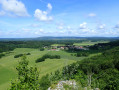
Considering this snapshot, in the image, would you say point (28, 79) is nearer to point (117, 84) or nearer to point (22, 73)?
point (22, 73)

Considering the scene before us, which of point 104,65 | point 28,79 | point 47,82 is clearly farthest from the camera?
point 104,65

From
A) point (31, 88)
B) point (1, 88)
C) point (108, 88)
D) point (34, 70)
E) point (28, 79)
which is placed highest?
point (34, 70)

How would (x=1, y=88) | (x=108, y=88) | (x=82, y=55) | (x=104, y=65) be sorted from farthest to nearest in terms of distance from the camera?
1. (x=82, y=55)
2. (x=104, y=65)
3. (x=1, y=88)
4. (x=108, y=88)

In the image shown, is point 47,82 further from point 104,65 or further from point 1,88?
point 104,65

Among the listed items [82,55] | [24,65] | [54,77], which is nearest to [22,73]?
[24,65]

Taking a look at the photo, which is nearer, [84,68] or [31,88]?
[31,88]

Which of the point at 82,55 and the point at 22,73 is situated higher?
the point at 22,73

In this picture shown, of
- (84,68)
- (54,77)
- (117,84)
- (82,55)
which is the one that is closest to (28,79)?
(117,84)
